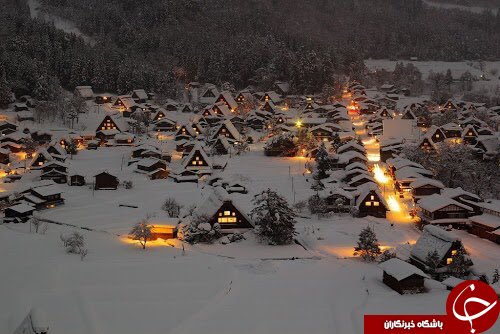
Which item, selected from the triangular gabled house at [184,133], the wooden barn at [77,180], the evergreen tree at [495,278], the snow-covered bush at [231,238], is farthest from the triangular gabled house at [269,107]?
the evergreen tree at [495,278]

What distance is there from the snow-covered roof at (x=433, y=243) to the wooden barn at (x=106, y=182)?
67.9 feet

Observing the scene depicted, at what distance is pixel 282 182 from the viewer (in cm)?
3709

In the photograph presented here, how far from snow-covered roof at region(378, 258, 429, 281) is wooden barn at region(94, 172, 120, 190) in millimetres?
20673

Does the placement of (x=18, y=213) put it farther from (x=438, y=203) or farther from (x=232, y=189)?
(x=438, y=203)

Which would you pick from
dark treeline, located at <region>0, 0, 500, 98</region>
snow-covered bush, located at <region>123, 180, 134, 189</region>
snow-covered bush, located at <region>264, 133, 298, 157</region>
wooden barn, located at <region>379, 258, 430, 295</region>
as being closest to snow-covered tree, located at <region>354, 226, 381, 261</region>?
wooden barn, located at <region>379, 258, 430, 295</region>

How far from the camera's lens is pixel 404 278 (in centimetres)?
2088

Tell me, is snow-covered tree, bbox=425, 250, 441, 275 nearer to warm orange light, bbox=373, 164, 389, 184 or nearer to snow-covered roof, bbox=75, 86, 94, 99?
warm orange light, bbox=373, 164, 389, 184

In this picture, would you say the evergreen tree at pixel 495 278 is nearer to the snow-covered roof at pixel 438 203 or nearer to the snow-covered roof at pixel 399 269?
the snow-covered roof at pixel 399 269

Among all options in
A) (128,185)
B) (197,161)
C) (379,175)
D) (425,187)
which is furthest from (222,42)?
(425,187)

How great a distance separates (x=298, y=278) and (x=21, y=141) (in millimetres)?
33928

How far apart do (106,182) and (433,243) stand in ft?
72.7

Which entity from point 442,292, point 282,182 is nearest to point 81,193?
point 282,182

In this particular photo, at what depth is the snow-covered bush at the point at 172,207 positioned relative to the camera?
1175 inches

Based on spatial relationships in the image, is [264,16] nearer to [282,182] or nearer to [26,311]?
[282,182]
